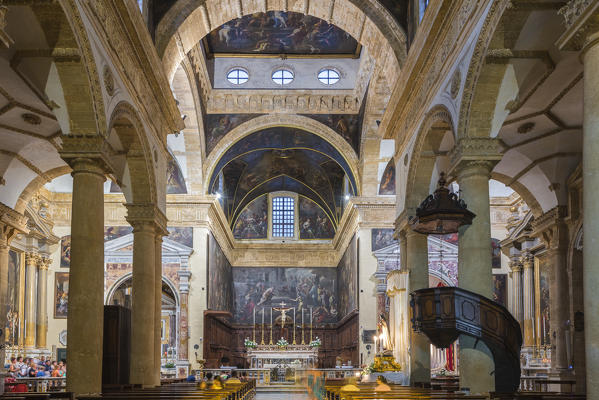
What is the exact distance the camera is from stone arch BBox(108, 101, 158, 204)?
→ 15.8m

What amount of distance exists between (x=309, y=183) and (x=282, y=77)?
11.2 meters

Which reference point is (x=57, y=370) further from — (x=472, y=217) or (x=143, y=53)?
(x=472, y=217)

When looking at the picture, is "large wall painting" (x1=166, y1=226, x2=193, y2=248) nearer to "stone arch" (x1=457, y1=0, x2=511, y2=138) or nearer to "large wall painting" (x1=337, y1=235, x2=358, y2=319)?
"large wall painting" (x1=337, y1=235, x2=358, y2=319)

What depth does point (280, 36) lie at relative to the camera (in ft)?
→ 96.8

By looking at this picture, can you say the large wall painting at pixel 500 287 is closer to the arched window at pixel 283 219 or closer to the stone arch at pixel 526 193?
the stone arch at pixel 526 193

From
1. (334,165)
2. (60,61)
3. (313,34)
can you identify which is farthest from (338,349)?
(60,61)

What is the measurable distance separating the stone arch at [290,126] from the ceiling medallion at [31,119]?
1365 cm

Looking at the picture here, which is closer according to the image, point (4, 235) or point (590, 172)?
point (590, 172)

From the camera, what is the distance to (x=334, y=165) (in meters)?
37.3

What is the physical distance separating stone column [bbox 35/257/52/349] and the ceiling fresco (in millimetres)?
7700

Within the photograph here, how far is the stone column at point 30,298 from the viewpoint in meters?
26.0

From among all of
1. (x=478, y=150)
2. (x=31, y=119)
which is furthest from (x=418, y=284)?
(x=31, y=119)

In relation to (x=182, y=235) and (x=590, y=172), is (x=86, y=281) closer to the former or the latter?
(x=590, y=172)

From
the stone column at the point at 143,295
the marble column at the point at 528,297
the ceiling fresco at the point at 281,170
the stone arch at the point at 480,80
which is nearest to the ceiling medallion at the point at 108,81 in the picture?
the stone column at the point at 143,295
